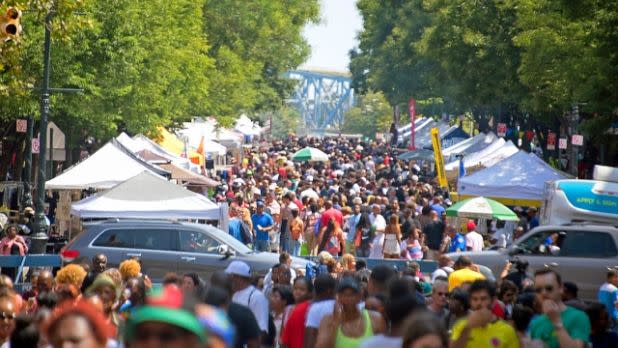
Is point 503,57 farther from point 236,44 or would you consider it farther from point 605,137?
point 236,44

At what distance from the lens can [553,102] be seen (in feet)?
129

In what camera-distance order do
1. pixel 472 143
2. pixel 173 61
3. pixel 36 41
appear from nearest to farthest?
pixel 36 41 → pixel 173 61 → pixel 472 143

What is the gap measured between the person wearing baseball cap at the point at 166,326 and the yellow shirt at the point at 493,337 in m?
5.00

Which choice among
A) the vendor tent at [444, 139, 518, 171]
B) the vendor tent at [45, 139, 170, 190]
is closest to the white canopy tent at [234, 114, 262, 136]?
the vendor tent at [444, 139, 518, 171]

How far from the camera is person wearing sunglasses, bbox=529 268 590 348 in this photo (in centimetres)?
974

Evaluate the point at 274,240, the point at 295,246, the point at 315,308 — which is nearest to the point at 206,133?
the point at 274,240

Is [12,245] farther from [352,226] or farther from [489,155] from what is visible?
[489,155]

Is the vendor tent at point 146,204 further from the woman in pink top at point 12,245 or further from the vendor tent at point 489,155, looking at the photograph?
the vendor tent at point 489,155

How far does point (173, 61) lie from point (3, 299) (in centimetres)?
3431

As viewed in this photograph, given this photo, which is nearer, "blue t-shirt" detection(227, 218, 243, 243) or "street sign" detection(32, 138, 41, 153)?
"blue t-shirt" detection(227, 218, 243, 243)

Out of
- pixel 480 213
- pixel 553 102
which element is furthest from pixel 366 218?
pixel 553 102

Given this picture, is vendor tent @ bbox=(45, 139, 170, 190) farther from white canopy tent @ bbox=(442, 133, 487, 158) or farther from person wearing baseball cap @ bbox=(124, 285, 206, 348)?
person wearing baseball cap @ bbox=(124, 285, 206, 348)

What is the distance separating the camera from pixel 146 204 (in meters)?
25.0

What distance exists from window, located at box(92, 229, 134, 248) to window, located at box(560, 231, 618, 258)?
624 cm
